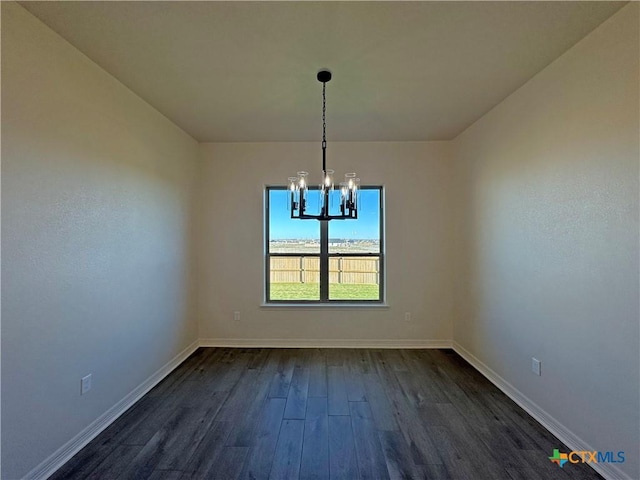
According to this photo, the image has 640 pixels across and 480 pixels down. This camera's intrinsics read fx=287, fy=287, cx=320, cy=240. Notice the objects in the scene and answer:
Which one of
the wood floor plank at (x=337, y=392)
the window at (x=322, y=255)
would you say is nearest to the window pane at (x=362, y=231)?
the window at (x=322, y=255)

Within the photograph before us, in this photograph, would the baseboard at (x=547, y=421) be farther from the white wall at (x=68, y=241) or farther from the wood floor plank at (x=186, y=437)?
the white wall at (x=68, y=241)

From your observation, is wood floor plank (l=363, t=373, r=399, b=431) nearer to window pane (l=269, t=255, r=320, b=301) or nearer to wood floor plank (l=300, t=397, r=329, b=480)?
wood floor plank (l=300, t=397, r=329, b=480)

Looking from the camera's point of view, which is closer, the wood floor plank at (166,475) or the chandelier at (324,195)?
the wood floor plank at (166,475)

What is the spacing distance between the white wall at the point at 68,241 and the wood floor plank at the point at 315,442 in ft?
5.53

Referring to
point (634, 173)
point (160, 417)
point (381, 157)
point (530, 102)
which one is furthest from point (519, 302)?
point (160, 417)

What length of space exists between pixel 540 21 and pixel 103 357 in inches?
158

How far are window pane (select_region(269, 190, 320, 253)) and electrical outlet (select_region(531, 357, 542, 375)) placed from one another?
2782mm

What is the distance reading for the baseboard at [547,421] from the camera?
1.84 metres

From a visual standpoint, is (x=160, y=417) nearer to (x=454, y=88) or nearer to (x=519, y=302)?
(x=519, y=302)

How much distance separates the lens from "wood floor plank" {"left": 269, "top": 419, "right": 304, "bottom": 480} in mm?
1888

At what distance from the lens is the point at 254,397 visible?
282cm

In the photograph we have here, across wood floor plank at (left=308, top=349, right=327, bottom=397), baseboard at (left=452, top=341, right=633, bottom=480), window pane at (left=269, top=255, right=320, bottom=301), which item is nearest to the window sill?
window pane at (left=269, top=255, right=320, bottom=301)

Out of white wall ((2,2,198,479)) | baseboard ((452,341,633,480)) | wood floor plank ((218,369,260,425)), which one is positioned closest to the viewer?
white wall ((2,2,198,479))

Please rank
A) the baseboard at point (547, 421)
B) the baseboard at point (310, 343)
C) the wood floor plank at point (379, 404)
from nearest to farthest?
the baseboard at point (547, 421) < the wood floor plank at point (379, 404) < the baseboard at point (310, 343)
